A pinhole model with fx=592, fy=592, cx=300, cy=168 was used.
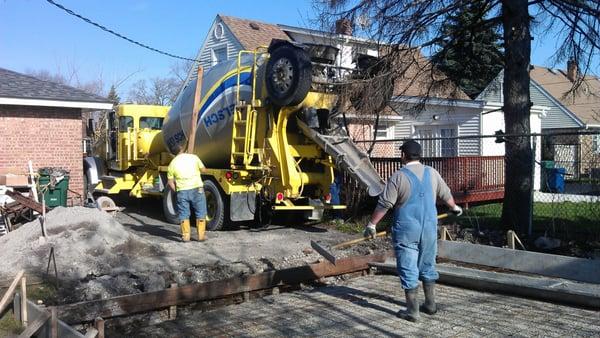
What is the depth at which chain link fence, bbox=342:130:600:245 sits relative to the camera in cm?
1005

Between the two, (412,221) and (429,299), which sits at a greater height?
(412,221)

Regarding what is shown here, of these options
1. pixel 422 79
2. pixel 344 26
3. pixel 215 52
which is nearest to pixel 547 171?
pixel 422 79

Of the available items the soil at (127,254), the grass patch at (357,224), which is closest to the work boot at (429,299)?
the soil at (127,254)

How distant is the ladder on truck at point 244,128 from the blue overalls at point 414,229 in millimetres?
5928

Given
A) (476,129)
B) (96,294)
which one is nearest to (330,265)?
(96,294)

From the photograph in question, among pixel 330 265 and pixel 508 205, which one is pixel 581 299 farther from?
pixel 508 205

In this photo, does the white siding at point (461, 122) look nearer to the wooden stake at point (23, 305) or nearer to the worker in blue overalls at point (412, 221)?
the worker in blue overalls at point (412, 221)

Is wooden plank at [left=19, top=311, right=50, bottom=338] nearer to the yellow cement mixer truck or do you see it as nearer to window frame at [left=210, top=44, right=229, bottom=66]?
the yellow cement mixer truck

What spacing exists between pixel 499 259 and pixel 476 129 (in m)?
16.1

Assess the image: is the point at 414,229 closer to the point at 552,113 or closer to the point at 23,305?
the point at 23,305

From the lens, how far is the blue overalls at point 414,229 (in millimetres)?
5648

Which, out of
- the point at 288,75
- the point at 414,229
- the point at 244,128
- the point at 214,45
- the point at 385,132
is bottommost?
the point at 414,229

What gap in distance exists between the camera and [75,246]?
910 centimetres

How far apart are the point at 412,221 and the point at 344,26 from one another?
6.25 metres
